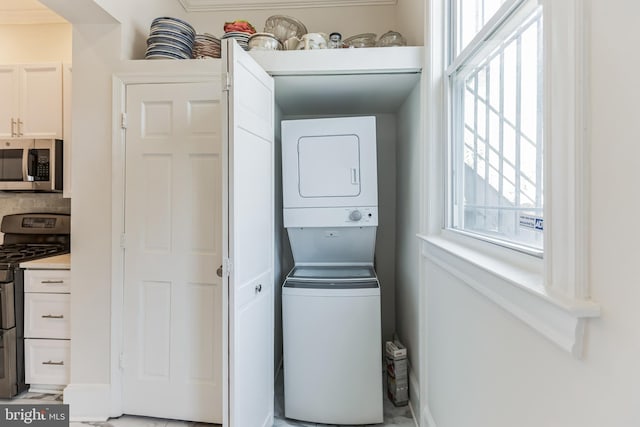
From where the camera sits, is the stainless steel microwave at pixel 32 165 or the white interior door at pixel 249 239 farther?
the stainless steel microwave at pixel 32 165

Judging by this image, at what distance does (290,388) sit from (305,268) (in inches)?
30.7

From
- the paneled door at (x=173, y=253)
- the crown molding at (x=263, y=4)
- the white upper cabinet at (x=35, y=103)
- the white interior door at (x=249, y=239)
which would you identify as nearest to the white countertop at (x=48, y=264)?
the paneled door at (x=173, y=253)

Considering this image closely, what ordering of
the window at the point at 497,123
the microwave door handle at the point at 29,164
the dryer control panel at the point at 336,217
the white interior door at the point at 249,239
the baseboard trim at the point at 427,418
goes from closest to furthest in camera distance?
the window at the point at 497,123 → the white interior door at the point at 249,239 → the baseboard trim at the point at 427,418 → the dryer control panel at the point at 336,217 → the microwave door handle at the point at 29,164

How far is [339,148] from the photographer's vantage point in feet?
7.20

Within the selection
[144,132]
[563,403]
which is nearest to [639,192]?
[563,403]

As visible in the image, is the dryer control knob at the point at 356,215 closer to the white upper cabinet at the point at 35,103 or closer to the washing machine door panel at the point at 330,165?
the washing machine door panel at the point at 330,165

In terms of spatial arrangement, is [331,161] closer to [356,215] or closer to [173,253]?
[356,215]

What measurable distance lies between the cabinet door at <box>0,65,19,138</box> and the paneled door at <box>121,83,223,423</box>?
4.50 ft

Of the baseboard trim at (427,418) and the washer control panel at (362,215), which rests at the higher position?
the washer control panel at (362,215)

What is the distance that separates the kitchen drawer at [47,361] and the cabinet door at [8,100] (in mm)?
1628

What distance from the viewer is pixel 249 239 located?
161 cm

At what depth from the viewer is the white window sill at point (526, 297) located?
0.62m

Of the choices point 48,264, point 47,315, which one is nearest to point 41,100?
point 48,264

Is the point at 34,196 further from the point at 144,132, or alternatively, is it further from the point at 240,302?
the point at 240,302
